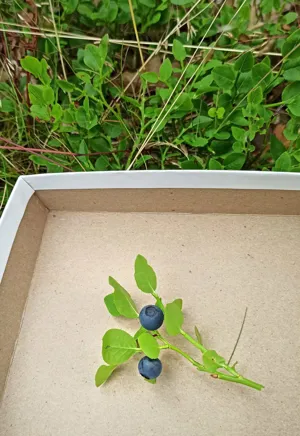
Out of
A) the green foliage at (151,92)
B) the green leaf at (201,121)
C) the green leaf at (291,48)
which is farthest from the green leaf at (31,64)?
the green leaf at (291,48)

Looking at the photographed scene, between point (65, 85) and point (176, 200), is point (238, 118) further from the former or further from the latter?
point (65, 85)

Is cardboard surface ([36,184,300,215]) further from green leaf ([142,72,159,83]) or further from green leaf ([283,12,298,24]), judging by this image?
green leaf ([283,12,298,24])

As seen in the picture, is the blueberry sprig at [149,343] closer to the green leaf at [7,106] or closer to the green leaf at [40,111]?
the green leaf at [40,111]

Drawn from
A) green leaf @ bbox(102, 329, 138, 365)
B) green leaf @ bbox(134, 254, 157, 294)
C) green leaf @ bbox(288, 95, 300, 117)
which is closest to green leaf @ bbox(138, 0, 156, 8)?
green leaf @ bbox(288, 95, 300, 117)

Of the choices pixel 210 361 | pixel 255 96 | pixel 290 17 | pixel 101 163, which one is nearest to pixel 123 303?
pixel 210 361

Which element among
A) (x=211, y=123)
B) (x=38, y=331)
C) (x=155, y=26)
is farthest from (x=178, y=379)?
(x=155, y=26)
